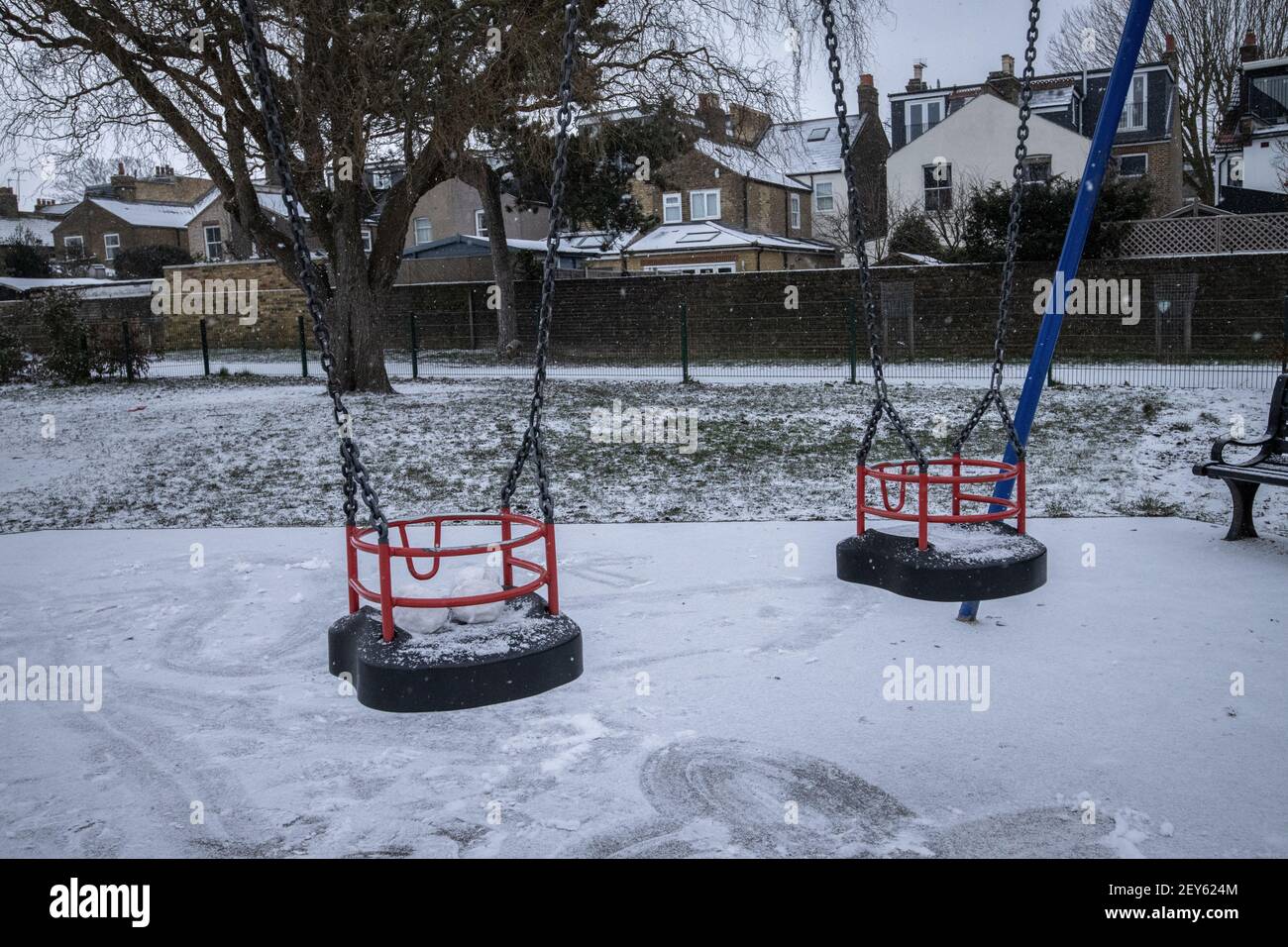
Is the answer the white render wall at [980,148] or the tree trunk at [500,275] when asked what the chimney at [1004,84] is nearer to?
the white render wall at [980,148]

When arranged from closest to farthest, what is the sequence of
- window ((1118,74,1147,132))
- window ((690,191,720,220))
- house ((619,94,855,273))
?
house ((619,94,855,273)), window ((1118,74,1147,132)), window ((690,191,720,220))

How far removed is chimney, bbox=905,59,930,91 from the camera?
4013 centimetres

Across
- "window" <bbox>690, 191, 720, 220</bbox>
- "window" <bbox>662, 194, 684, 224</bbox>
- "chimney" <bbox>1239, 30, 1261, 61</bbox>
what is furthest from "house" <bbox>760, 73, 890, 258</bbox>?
"chimney" <bbox>1239, 30, 1261, 61</bbox>

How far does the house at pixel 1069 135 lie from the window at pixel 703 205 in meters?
6.01

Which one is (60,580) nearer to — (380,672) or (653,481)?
(380,672)

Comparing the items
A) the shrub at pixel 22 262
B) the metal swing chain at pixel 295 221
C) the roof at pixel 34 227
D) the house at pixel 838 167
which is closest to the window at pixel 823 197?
the house at pixel 838 167

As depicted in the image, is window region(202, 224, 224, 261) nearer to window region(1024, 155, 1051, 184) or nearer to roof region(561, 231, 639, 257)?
roof region(561, 231, 639, 257)

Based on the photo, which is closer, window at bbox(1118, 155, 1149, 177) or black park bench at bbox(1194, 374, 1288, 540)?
black park bench at bbox(1194, 374, 1288, 540)

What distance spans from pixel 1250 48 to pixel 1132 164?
183 inches

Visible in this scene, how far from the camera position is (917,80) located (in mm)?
40594

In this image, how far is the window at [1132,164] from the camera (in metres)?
34.9

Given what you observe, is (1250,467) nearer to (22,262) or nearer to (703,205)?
(703,205)

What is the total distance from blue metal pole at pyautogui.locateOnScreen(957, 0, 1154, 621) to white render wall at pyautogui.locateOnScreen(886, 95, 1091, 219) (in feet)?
95.2

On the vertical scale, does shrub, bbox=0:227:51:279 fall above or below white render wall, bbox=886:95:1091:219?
below
